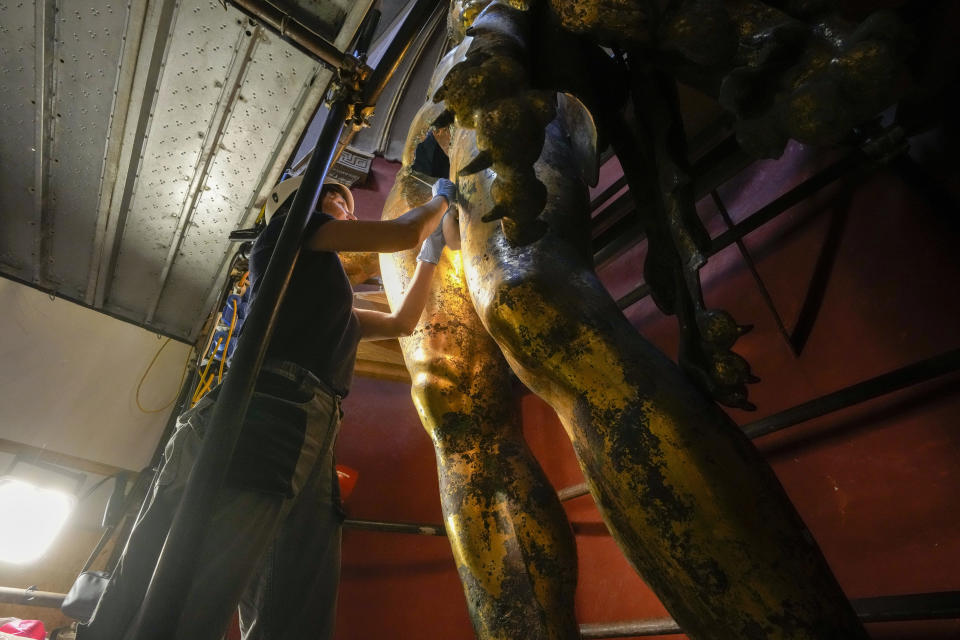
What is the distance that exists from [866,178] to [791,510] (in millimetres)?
836

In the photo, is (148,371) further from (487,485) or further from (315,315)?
(487,485)

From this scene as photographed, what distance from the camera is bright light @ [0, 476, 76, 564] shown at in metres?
2.21

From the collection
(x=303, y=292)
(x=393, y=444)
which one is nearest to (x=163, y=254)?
(x=393, y=444)

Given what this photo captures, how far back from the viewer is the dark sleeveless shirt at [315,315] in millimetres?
940

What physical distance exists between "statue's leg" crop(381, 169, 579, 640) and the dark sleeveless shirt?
6.2 inches

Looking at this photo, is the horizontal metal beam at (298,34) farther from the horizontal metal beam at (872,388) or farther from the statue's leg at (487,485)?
the horizontal metal beam at (872,388)

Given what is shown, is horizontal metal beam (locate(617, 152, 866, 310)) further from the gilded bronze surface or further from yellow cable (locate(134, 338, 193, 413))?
yellow cable (locate(134, 338, 193, 413))

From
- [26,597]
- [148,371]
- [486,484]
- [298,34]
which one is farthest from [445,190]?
[148,371]

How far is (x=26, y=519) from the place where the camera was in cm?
227

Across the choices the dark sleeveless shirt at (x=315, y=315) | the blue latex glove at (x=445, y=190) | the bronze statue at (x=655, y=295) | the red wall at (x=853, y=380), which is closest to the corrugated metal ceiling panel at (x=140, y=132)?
the blue latex glove at (x=445, y=190)

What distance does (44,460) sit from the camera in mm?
2600

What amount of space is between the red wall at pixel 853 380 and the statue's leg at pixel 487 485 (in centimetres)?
46

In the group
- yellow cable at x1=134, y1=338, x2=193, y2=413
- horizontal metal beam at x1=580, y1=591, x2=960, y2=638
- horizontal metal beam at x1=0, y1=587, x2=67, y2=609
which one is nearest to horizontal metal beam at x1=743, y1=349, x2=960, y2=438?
horizontal metal beam at x1=580, y1=591, x2=960, y2=638

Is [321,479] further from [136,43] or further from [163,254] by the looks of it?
[163,254]
